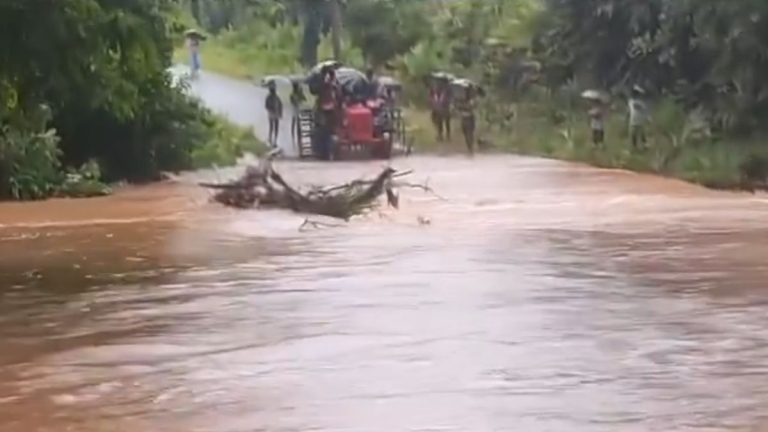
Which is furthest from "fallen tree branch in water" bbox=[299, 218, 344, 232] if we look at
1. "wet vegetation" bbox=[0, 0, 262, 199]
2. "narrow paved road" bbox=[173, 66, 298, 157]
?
"narrow paved road" bbox=[173, 66, 298, 157]

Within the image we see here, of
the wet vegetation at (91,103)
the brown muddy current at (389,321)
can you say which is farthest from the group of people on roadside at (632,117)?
the brown muddy current at (389,321)

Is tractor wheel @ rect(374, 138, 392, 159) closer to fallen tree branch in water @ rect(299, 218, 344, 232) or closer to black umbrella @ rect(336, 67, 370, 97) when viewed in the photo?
black umbrella @ rect(336, 67, 370, 97)

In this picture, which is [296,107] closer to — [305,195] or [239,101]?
[239,101]

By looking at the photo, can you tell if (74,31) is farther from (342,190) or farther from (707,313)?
(707,313)

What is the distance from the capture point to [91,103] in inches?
865

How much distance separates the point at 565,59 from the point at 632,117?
5403mm

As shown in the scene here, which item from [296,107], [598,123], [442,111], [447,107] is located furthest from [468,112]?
[598,123]

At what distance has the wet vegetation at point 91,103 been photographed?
13.9 metres

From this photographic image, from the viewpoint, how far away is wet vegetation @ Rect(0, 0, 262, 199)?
13.9m


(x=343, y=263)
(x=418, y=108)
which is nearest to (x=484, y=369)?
(x=343, y=263)

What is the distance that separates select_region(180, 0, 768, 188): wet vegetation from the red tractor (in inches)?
132

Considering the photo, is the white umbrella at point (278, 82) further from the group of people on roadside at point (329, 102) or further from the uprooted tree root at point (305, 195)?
the uprooted tree root at point (305, 195)

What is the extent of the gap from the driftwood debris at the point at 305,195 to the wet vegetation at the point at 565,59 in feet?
21.0

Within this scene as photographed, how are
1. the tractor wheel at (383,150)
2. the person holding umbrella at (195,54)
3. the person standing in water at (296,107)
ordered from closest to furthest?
the tractor wheel at (383,150) < the person standing in water at (296,107) < the person holding umbrella at (195,54)
